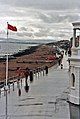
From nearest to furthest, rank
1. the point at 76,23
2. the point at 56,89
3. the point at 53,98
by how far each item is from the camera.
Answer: the point at 76,23
the point at 53,98
the point at 56,89

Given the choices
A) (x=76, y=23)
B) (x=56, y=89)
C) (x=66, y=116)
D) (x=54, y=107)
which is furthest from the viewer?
(x=56, y=89)

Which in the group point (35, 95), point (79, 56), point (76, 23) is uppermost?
point (76, 23)

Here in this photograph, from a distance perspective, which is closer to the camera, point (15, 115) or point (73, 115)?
point (73, 115)

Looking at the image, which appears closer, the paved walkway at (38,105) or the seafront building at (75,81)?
the seafront building at (75,81)

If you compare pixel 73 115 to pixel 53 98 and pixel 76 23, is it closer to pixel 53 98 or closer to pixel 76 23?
pixel 76 23

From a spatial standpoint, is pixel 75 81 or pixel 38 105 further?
pixel 38 105

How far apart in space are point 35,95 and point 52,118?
1333cm

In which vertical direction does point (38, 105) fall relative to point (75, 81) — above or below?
below

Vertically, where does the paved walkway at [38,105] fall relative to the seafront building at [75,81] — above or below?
below

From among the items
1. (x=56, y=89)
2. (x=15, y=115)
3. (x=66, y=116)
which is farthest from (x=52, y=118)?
(x=56, y=89)

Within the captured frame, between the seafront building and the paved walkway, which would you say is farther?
the paved walkway

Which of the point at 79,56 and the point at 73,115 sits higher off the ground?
the point at 79,56

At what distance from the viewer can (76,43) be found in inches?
986

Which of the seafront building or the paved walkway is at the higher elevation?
the seafront building
